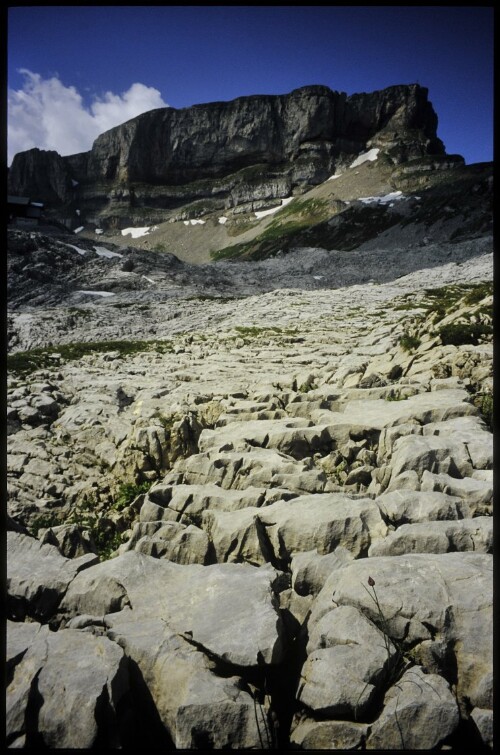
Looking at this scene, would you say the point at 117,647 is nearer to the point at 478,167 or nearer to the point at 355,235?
the point at 355,235

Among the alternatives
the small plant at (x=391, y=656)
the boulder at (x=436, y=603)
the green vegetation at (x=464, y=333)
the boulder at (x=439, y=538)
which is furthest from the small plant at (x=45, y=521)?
the green vegetation at (x=464, y=333)

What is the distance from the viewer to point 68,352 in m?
37.8

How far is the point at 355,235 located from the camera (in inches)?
5753

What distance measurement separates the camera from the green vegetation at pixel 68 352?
102 feet

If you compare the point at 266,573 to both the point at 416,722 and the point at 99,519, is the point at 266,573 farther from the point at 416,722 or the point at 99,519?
the point at 99,519

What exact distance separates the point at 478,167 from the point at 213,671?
676ft

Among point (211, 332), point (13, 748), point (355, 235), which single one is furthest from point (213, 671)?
point (355, 235)

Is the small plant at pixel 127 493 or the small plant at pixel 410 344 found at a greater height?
the small plant at pixel 410 344

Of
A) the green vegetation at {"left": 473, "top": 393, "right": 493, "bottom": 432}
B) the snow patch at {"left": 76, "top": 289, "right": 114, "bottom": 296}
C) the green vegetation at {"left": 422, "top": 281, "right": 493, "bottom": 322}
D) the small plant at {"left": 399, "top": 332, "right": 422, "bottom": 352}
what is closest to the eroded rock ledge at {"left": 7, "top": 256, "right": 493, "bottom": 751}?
the green vegetation at {"left": 473, "top": 393, "right": 493, "bottom": 432}

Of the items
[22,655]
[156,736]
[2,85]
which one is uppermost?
[2,85]

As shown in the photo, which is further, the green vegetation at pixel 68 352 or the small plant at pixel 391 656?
the green vegetation at pixel 68 352

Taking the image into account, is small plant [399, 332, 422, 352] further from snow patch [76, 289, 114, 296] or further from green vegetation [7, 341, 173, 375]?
snow patch [76, 289, 114, 296]

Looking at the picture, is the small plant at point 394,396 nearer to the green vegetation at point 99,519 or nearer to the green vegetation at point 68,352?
the green vegetation at point 99,519

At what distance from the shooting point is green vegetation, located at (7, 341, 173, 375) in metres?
31.1
